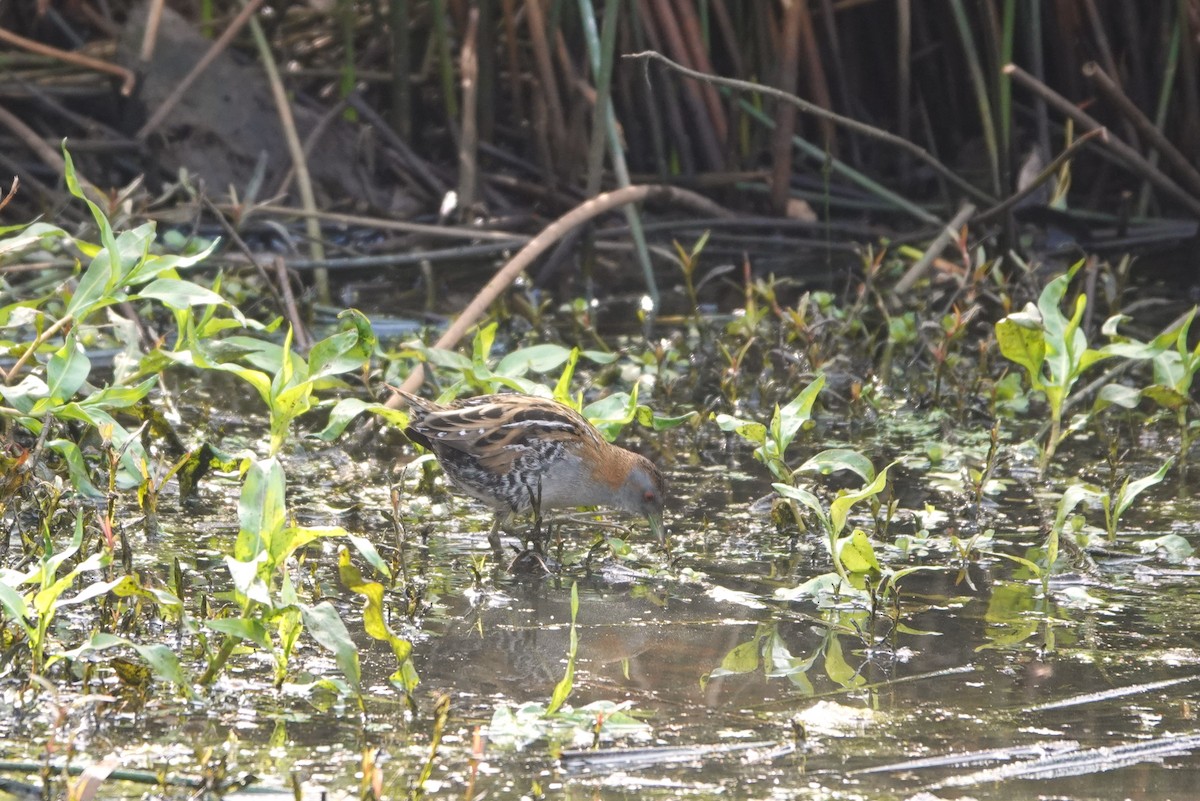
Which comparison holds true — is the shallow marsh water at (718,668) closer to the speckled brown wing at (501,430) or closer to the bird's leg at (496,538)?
the bird's leg at (496,538)

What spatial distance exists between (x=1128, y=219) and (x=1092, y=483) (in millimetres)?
3052

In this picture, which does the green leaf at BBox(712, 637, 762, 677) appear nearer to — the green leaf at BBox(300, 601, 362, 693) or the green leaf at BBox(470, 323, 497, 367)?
the green leaf at BBox(300, 601, 362, 693)

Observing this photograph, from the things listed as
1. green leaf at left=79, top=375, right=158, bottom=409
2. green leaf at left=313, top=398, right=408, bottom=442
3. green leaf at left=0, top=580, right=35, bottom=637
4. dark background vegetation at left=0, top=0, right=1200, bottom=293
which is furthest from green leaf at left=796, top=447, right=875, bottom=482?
dark background vegetation at left=0, top=0, right=1200, bottom=293

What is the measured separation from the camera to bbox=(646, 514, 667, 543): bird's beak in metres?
4.34

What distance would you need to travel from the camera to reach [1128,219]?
7.55 meters

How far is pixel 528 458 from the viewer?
447 centimetres

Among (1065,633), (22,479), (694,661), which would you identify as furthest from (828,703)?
(22,479)

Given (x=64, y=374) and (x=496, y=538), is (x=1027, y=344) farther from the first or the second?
(x=64, y=374)

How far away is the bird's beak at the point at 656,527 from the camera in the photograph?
14.2 feet

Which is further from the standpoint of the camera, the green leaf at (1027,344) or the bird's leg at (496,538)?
the green leaf at (1027,344)

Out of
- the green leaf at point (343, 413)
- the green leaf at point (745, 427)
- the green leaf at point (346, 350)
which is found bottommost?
the green leaf at point (745, 427)

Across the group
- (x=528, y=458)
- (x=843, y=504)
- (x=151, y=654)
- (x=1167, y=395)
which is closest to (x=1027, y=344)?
(x=1167, y=395)

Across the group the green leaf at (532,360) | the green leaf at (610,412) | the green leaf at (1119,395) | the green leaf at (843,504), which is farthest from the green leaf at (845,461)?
the green leaf at (1119,395)

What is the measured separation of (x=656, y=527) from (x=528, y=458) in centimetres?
41
